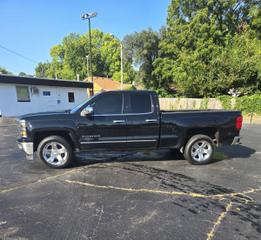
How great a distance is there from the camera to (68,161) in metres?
5.56

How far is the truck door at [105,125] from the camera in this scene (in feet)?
17.8

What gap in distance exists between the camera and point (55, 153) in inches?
218

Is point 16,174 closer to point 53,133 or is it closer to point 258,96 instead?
point 53,133

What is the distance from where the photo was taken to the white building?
17797 mm

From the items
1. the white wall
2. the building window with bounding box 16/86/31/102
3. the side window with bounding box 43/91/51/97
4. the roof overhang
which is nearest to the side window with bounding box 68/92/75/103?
the white wall

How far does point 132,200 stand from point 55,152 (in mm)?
2556

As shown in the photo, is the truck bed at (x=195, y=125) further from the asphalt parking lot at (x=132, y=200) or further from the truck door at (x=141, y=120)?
the asphalt parking lot at (x=132, y=200)

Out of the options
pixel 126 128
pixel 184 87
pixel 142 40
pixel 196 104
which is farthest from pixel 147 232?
pixel 142 40

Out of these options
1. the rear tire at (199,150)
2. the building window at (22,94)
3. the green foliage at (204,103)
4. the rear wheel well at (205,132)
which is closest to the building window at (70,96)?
the building window at (22,94)

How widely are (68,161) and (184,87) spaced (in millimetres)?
19603

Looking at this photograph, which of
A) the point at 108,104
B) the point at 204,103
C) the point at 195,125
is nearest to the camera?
the point at 108,104

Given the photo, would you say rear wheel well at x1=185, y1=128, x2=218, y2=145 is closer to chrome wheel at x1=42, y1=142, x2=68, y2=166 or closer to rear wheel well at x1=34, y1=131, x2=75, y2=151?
rear wheel well at x1=34, y1=131, x2=75, y2=151

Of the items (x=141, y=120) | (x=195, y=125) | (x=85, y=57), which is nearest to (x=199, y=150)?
(x=195, y=125)

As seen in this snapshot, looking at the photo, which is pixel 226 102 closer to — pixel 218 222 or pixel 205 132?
pixel 205 132
